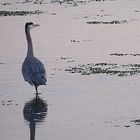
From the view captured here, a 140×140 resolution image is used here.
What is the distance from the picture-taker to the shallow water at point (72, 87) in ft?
44.7

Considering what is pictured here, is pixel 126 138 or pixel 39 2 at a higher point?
pixel 39 2

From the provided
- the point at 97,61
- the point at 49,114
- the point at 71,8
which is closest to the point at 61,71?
the point at 97,61

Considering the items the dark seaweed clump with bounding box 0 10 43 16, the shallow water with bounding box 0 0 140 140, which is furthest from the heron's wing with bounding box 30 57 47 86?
the dark seaweed clump with bounding box 0 10 43 16

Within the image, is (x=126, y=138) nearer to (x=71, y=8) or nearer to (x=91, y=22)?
(x=91, y=22)

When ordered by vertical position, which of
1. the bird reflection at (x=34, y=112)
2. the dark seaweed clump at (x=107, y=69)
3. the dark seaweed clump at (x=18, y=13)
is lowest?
the bird reflection at (x=34, y=112)

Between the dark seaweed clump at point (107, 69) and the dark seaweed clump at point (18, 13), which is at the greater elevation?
the dark seaweed clump at point (18, 13)

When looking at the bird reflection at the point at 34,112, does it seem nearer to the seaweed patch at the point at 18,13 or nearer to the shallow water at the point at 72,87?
the shallow water at the point at 72,87

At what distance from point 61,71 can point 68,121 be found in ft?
23.0

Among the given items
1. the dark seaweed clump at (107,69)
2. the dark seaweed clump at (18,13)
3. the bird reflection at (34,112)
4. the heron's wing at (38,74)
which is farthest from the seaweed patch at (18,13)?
the bird reflection at (34,112)

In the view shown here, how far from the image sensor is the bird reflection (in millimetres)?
14195

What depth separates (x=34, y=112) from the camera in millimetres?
15500

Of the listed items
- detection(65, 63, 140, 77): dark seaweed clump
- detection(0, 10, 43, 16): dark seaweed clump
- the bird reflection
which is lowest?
the bird reflection

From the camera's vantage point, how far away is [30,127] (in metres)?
13.8

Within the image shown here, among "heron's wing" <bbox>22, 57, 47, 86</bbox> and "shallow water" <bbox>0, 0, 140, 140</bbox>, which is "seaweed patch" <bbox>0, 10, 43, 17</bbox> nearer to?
"shallow water" <bbox>0, 0, 140, 140</bbox>
